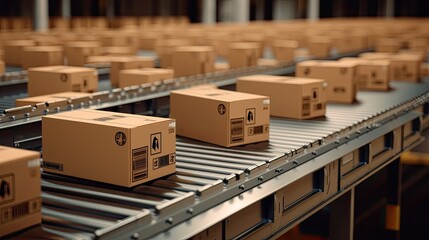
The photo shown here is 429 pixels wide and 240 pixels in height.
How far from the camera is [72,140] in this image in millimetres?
3348

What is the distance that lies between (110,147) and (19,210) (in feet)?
2.26

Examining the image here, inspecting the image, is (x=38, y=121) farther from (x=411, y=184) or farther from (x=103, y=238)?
(x=411, y=184)

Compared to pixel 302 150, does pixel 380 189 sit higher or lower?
lower

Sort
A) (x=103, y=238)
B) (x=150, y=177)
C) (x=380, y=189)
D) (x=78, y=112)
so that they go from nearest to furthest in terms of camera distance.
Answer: (x=103, y=238) < (x=150, y=177) < (x=78, y=112) < (x=380, y=189)

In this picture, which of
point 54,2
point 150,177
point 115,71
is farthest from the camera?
point 54,2

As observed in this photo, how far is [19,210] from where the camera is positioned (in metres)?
2.60

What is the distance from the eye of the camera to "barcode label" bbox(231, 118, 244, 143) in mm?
4211

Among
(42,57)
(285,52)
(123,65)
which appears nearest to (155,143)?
(123,65)

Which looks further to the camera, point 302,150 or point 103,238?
point 302,150

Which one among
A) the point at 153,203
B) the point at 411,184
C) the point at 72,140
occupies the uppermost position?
the point at 72,140

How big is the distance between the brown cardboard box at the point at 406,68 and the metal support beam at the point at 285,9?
86.2 ft

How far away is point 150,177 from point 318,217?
139 inches

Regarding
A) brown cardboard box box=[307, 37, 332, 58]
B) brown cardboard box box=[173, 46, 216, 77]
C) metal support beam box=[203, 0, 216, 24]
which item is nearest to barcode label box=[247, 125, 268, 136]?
brown cardboard box box=[173, 46, 216, 77]

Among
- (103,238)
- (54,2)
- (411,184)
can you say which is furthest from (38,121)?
(54,2)
